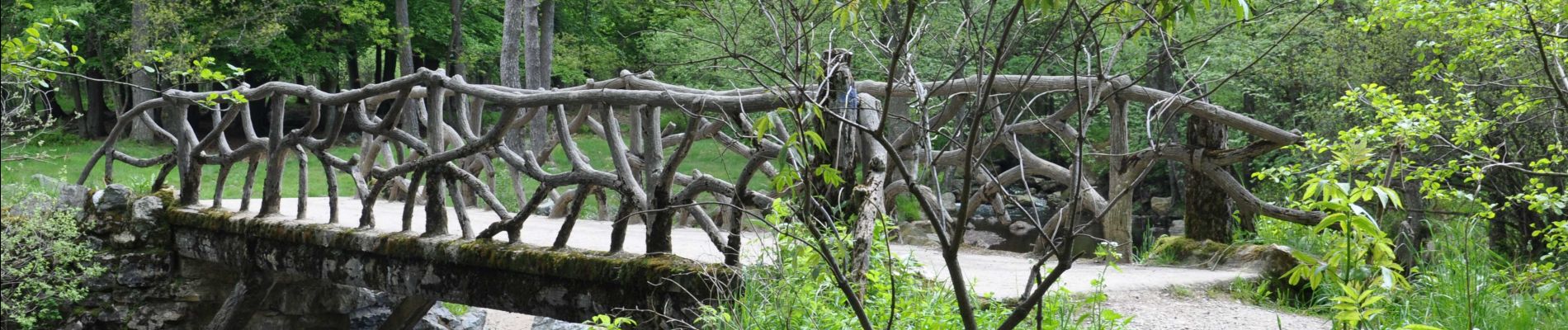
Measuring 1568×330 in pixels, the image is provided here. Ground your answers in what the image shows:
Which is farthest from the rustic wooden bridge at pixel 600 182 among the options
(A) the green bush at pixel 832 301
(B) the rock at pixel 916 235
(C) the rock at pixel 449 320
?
(B) the rock at pixel 916 235

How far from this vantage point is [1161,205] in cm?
2023

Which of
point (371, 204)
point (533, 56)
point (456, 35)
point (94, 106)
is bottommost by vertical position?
point (371, 204)

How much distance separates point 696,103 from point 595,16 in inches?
913

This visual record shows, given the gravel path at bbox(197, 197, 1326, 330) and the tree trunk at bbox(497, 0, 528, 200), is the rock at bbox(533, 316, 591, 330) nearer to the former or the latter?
the gravel path at bbox(197, 197, 1326, 330)

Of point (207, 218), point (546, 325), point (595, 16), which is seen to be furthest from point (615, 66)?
point (207, 218)

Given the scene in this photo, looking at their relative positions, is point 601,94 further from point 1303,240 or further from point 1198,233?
point 1303,240

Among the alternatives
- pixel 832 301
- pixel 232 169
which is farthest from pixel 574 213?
pixel 232 169

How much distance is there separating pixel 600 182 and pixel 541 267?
0.53 meters

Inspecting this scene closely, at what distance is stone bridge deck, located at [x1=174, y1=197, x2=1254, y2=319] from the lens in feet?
15.3

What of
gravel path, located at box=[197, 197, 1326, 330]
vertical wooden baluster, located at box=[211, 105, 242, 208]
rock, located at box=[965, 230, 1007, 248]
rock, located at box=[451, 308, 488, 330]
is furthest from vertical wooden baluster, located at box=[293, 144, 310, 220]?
rock, located at box=[965, 230, 1007, 248]

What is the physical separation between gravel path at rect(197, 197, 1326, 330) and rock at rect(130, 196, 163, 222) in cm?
152

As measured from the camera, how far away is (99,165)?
2061cm

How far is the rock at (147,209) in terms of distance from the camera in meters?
8.24

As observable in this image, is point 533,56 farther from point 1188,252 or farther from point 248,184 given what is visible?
point 1188,252
